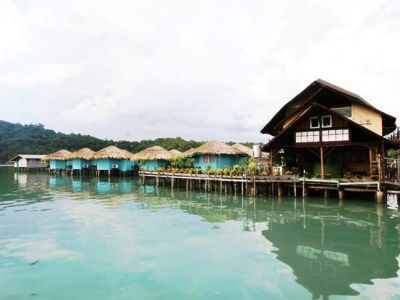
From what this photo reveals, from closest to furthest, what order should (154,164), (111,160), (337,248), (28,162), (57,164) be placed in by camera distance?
1. (337,248)
2. (154,164)
3. (111,160)
4. (57,164)
5. (28,162)

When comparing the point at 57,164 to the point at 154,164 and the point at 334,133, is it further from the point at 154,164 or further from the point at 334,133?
the point at 334,133

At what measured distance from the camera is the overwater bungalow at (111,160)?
44.4 meters

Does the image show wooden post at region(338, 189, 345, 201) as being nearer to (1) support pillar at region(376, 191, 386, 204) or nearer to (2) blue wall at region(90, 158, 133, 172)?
(1) support pillar at region(376, 191, 386, 204)

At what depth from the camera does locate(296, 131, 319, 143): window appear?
70.5 ft

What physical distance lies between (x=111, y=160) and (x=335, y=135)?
108 feet

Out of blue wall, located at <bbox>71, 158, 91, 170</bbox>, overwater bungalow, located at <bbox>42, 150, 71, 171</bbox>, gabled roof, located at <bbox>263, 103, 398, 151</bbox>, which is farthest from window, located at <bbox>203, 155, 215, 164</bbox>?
overwater bungalow, located at <bbox>42, 150, 71, 171</bbox>

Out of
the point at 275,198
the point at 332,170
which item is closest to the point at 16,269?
the point at 275,198

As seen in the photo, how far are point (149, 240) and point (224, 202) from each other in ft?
32.2

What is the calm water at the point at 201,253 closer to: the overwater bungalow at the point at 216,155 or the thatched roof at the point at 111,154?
the overwater bungalow at the point at 216,155

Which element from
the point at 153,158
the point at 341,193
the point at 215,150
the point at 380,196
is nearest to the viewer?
the point at 380,196

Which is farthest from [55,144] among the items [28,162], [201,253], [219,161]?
[201,253]

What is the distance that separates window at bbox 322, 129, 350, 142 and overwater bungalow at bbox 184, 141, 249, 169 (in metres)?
11.2

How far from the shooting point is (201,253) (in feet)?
32.4

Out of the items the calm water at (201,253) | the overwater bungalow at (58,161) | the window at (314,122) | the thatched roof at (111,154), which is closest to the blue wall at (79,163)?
the overwater bungalow at (58,161)
